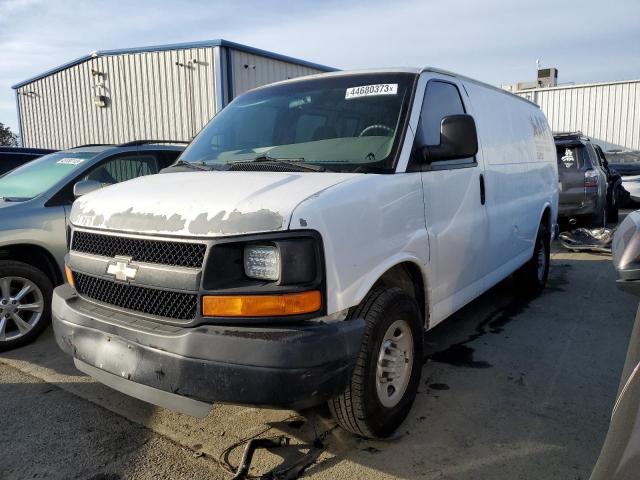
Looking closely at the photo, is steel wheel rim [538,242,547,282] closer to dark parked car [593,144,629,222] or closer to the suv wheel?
the suv wheel

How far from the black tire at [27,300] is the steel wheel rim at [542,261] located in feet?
16.5

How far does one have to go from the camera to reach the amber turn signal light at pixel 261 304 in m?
2.23

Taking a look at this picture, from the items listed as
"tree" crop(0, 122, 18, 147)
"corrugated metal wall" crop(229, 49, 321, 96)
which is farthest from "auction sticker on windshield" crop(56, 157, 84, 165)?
"tree" crop(0, 122, 18, 147)

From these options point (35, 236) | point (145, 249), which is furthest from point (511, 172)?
point (35, 236)

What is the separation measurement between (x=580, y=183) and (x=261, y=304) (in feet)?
28.4

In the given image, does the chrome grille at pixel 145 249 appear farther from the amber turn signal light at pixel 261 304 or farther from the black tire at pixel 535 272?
the black tire at pixel 535 272

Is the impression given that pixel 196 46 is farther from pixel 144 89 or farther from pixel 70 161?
pixel 70 161

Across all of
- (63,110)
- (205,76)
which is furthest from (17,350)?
(63,110)

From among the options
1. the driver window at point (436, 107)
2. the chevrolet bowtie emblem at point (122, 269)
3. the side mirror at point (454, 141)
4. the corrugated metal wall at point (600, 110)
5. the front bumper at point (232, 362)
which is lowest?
the front bumper at point (232, 362)

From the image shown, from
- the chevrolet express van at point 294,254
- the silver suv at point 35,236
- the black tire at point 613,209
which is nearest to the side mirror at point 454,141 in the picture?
the chevrolet express van at point 294,254

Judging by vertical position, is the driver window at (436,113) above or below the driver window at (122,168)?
above

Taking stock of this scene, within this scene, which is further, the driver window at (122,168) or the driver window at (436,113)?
the driver window at (122,168)

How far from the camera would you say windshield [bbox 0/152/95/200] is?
4879 mm

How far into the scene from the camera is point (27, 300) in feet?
15.0
